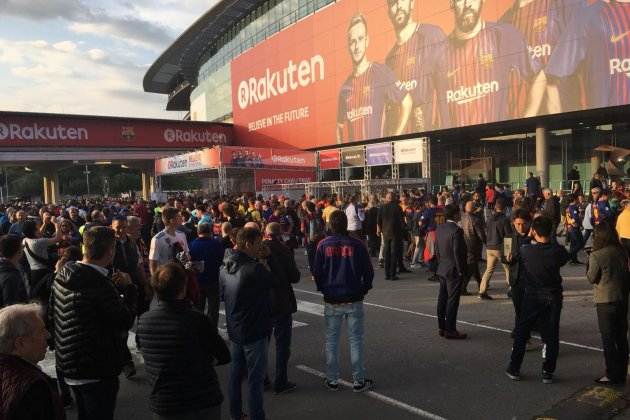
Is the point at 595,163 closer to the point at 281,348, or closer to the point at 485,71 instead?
the point at 485,71

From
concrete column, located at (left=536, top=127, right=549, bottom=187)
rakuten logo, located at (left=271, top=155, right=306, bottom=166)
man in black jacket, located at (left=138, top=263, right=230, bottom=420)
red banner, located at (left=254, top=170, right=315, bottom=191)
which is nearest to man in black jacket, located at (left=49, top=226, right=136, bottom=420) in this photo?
man in black jacket, located at (left=138, top=263, right=230, bottom=420)

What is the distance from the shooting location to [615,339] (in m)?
4.85

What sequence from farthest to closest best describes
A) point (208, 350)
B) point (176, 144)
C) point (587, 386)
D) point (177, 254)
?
point (176, 144) → point (177, 254) → point (587, 386) → point (208, 350)

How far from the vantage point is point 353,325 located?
5.02 m

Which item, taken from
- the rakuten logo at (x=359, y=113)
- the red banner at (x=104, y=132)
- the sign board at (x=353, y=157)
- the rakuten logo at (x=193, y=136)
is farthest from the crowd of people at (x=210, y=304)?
the rakuten logo at (x=193, y=136)

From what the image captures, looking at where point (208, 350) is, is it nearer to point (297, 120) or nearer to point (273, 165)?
point (273, 165)

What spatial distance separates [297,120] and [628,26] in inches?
930

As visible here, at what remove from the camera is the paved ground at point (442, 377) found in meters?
4.51

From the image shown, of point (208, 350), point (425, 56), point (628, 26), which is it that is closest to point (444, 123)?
point (425, 56)

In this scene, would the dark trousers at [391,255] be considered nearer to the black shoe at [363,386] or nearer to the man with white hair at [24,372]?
the black shoe at [363,386]

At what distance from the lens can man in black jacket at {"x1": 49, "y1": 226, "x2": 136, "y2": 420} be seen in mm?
3279

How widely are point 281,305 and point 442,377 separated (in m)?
1.92

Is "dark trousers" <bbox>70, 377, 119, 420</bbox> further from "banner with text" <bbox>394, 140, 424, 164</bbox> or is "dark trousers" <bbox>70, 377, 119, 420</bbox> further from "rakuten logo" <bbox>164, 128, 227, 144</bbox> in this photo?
"rakuten logo" <bbox>164, 128, 227, 144</bbox>

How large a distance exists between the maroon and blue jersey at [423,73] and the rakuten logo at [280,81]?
755cm
